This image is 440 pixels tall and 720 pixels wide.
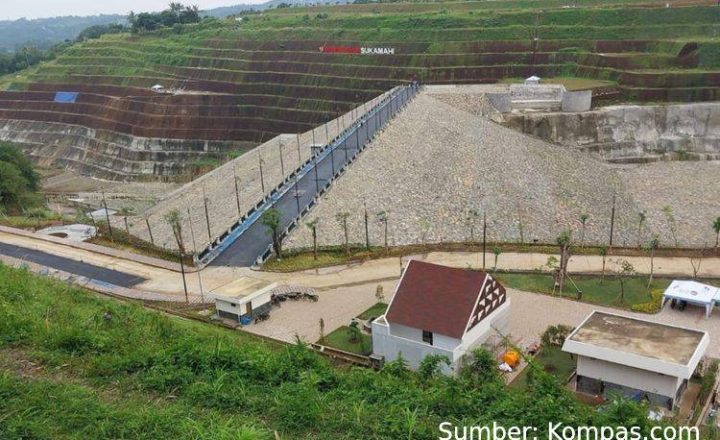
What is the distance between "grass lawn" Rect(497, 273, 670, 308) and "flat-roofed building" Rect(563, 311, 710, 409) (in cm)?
632

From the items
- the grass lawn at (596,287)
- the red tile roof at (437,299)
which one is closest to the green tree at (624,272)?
the grass lawn at (596,287)

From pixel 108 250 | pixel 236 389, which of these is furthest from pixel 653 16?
pixel 236 389

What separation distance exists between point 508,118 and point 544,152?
6.91 meters

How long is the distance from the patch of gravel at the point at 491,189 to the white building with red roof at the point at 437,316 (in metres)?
12.1

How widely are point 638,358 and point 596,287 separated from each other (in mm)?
10319

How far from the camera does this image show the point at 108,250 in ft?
116

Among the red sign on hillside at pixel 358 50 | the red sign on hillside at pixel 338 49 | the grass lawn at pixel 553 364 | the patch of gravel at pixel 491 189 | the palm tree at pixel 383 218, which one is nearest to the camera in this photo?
the grass lawn at pixel 553 364

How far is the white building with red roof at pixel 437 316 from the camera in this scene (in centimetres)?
2219

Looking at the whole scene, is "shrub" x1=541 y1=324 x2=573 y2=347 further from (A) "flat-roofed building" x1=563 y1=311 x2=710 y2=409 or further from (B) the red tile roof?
(B) the red tile roof

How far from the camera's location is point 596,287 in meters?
30.1

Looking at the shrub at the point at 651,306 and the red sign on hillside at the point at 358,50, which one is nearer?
the shrub at the point at 651,306

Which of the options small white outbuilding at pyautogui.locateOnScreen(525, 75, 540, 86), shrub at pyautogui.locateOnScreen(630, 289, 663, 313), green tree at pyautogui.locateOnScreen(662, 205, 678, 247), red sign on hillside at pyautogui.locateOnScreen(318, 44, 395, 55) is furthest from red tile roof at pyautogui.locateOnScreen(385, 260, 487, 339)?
red sign on hillside at pyautogui.locateOnScreen(318, 44, 395, 55)

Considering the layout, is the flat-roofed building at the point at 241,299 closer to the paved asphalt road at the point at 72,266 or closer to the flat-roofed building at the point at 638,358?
the paved asphalt road at the point at 72,266

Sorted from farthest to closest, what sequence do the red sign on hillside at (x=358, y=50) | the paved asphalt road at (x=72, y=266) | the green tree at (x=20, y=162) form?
the red sign on hillside at (x=358, y=50) → the green tree at (x=20, y=162) → the paved asphalt road at (x=72, y=266)
